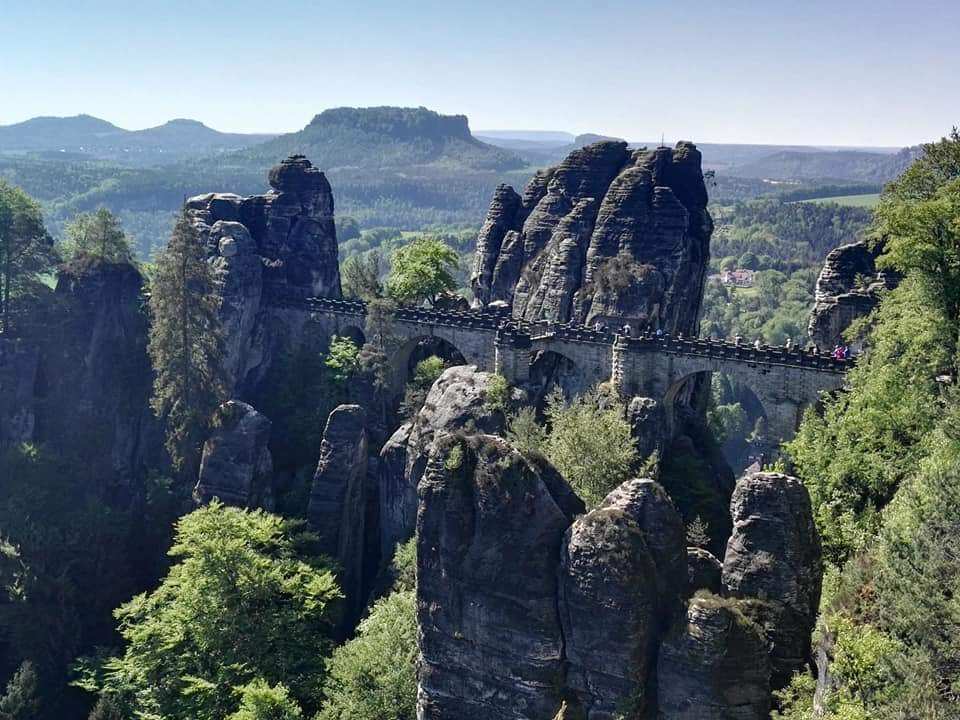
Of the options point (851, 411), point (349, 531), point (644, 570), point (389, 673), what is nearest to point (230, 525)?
point (349, 531)

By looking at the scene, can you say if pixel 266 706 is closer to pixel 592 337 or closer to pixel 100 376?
pixel 592 337

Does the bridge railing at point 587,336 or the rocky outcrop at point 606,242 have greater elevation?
the rocky outcrop at point 606,242

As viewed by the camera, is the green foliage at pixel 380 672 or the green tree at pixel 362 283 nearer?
the green foliage at pixel 380 672

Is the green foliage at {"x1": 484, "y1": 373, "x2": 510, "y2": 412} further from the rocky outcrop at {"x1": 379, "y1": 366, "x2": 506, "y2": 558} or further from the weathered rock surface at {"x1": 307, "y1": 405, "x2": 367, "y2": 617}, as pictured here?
the weathered rock surface at {"x1": 307, "y1": 405, "x2": 367, "y2": 617}

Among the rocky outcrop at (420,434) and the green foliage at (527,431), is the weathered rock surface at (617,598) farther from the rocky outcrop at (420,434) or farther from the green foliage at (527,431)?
the rocky outcrop at (420,434)

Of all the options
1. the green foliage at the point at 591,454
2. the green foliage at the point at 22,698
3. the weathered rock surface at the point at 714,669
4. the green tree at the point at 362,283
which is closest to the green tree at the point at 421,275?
the green tree at the point at 362,283
